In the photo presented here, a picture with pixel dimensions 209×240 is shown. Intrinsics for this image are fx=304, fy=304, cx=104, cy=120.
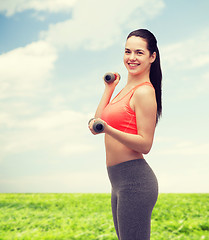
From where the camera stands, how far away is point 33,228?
525cm

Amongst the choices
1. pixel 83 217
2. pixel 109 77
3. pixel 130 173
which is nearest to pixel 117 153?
pixel 130 173

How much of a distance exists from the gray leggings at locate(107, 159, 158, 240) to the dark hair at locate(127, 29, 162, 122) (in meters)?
0.51

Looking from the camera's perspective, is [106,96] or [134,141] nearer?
[134,141]

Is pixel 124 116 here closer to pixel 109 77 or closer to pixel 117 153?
pixel 117 153

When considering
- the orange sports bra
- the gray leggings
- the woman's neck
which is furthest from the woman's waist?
the woman's neck

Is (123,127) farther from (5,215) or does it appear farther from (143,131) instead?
(5,215)

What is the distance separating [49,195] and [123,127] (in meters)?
5.81

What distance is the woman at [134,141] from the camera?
2.00m

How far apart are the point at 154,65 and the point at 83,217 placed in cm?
408

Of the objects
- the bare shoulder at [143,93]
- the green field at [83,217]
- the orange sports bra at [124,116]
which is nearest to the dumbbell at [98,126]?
the orange sports bra at [124,116]

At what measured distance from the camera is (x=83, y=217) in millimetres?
5641

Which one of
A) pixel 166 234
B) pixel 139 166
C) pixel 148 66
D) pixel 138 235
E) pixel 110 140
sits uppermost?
pixel 148 66

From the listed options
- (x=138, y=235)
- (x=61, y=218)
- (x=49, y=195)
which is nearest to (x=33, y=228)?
(x=61, y=218)

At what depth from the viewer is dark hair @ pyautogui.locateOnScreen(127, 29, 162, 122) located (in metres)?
2.23
